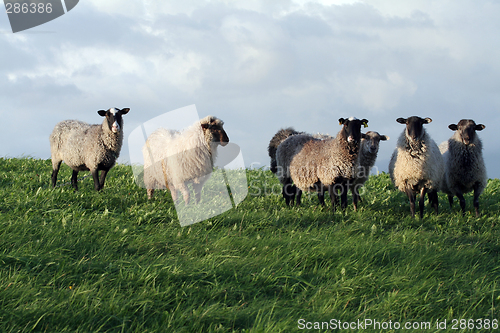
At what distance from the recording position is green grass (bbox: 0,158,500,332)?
4.09m

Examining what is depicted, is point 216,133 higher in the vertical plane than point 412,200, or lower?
higher

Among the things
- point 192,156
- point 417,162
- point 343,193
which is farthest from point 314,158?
point 192,156

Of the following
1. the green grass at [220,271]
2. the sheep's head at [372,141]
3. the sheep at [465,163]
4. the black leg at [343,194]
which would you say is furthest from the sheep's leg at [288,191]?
the sheep at [465,163]

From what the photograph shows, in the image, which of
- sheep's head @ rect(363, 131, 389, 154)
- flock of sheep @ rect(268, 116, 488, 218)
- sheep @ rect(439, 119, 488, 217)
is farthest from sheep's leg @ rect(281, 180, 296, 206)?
sheep @ rect(439, 119, 488, 217)

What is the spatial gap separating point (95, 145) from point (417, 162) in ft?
29.6

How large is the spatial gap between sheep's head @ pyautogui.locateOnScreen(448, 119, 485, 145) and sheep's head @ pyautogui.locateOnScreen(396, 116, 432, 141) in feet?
5.79

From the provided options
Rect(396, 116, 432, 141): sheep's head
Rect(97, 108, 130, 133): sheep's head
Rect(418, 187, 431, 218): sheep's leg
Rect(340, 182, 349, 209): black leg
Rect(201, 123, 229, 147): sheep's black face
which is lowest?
Rect(418, 187, 431, 218): sheep's leg

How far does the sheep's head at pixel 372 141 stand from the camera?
10.4m

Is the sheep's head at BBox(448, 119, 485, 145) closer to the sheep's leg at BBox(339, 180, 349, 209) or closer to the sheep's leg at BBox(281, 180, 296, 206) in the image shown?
the sheep's leg at BBox(339, 180, 349, 209)

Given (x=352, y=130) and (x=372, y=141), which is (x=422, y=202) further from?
(x=352, y=130)

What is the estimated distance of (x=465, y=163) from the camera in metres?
10.7

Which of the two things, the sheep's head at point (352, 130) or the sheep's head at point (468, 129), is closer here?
the sheep's head at point (352, 130)

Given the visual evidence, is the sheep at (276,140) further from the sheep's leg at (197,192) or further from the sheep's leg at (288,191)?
the sheep's leg at (197,192)

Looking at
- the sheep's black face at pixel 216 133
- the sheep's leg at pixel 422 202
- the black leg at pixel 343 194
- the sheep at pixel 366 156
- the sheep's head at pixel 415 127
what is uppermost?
the sheep's black face at pixel 216 133
